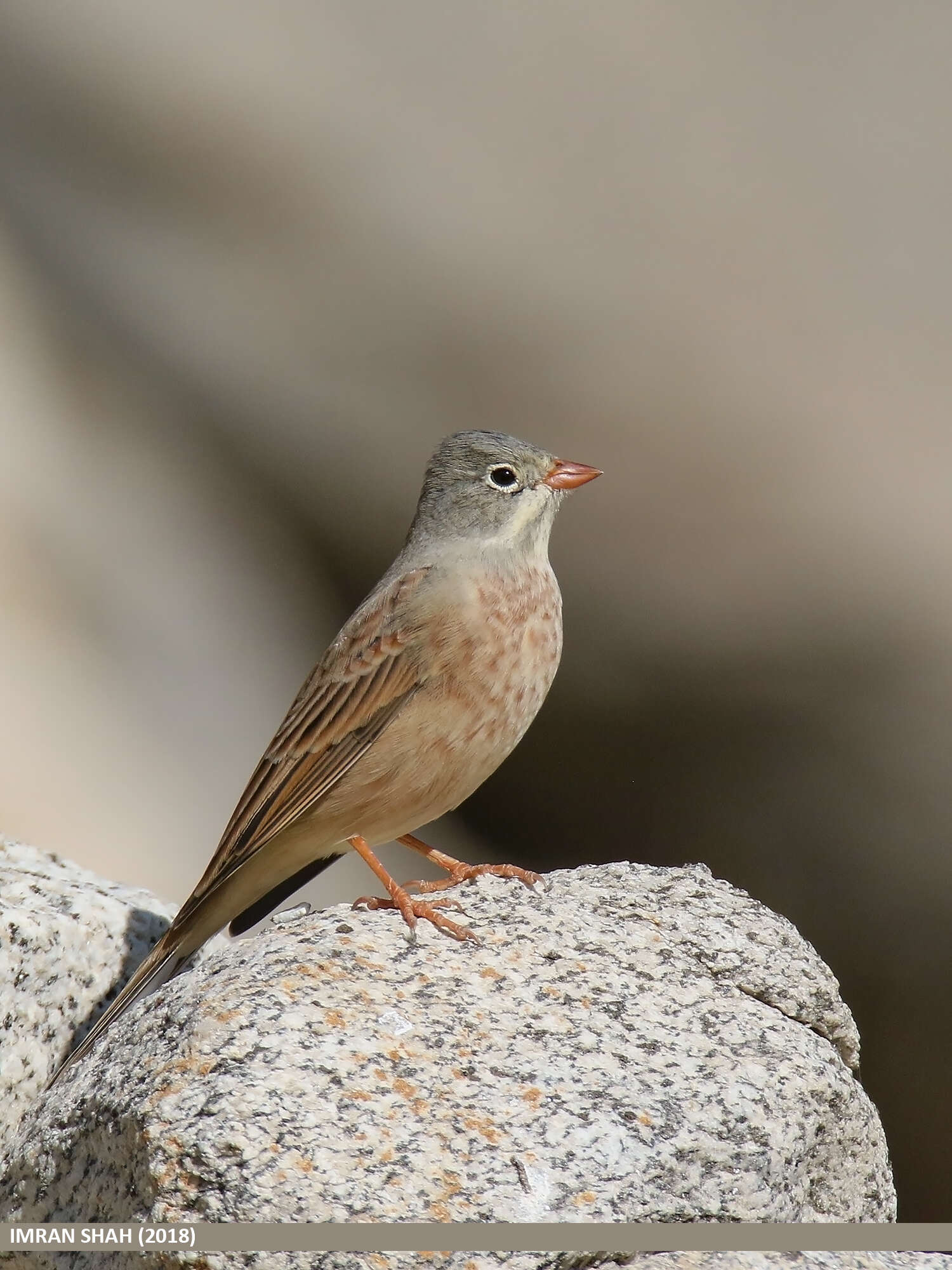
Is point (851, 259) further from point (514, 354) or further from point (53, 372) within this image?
point (53, 372)

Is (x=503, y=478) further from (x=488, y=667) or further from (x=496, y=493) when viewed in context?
(x=488, y=667)

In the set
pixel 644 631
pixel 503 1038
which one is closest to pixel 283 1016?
pixel 503 1038

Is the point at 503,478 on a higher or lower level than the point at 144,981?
higher

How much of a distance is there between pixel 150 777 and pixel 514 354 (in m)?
3.60

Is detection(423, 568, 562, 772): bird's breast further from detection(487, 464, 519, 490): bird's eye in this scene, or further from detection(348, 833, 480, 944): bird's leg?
detection(348, 833, 480, 944): bird's leg

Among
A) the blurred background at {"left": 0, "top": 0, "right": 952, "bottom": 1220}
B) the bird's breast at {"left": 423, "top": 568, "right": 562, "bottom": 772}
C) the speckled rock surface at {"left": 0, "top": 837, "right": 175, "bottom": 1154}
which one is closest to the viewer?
the speckled rock surface at {"left": 0, "top": 837, "right": 175, "bottom": 1154}

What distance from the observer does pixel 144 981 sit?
190 inches

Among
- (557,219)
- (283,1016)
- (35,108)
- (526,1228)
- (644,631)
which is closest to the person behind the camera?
(526,1228)

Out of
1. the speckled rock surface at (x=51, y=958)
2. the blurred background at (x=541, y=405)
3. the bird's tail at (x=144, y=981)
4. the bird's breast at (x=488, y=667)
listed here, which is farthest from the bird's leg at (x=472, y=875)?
the blurred background at (x=541, y=405)

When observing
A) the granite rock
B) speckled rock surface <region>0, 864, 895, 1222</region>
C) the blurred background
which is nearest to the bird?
the granite rock

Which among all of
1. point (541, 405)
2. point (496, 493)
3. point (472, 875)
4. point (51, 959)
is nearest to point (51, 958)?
point (51, 959)

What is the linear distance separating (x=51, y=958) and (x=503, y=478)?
107 inches

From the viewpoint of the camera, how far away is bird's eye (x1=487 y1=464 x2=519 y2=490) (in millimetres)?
5992

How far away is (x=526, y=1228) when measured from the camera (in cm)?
347
